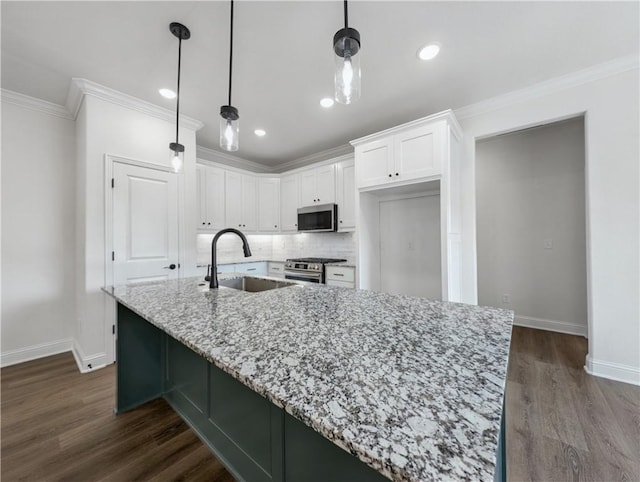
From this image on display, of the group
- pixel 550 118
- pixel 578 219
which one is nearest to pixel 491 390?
pixel 550 118

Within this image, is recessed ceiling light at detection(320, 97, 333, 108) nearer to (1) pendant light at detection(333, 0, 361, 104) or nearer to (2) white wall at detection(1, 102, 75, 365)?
(1) pendant light at detection(333, 0, 361, 104)

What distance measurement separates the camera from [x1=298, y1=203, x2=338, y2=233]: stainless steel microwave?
371cm

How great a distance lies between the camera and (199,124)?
3.08 m

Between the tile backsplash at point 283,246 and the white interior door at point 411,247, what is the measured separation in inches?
24.2

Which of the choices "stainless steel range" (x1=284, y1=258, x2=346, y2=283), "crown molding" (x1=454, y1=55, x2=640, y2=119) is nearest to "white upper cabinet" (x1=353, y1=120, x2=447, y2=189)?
"crown molding" (x1=454, y1=55, x2=640, y2=119)

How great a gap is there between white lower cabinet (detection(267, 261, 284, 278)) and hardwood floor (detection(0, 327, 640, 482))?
236 centimetres

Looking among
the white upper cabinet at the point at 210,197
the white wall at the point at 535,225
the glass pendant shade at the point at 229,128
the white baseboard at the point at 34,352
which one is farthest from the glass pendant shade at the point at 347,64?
the white baseboard at the point at 34,352

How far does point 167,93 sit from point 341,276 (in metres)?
2.76

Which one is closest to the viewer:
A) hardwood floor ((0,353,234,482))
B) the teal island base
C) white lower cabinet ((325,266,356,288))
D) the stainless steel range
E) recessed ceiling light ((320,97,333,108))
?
the teal island base

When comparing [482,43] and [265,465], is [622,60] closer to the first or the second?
[482,43]

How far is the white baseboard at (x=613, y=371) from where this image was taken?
2.14m

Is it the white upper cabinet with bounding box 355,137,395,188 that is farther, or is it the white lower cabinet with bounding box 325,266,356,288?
the white lower cabinet with bounding box 325,266,356,288

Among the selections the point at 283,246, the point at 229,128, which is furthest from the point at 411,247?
the point at 229,128

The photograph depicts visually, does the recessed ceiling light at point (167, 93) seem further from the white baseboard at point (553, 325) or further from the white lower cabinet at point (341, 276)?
the white baseboard at point (553, 325)
